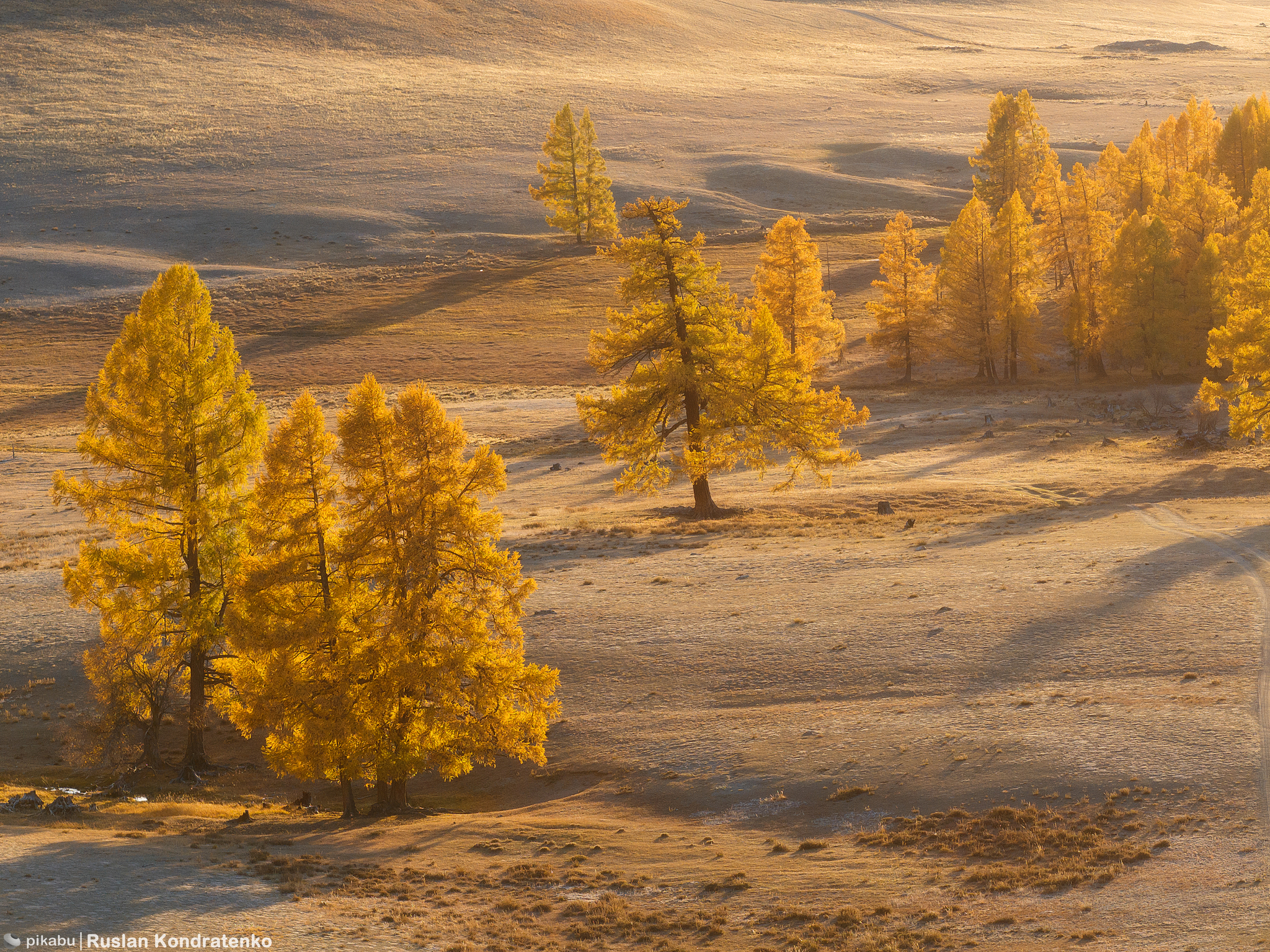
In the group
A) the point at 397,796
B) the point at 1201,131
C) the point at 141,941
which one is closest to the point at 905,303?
the point at 1201,131

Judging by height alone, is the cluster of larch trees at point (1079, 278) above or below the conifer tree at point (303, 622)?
above

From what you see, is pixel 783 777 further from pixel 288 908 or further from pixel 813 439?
pixel 813 439

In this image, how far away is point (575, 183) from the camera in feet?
336

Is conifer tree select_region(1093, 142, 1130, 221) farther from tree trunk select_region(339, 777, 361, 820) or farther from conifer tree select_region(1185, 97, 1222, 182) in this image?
tree trunk select_region(339, 777, 361, 820)

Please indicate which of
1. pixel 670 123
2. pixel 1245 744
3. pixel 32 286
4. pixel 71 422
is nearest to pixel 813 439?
pixel 1245 744

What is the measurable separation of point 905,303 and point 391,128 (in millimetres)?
88137

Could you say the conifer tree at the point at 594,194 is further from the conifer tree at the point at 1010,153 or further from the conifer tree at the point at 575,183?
the conifer tree at the point at 1010,153

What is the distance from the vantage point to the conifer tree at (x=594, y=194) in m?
102

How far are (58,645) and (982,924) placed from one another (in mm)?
24207

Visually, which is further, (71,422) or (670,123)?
(670,123)

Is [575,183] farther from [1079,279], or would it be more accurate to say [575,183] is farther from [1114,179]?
[1079,279]

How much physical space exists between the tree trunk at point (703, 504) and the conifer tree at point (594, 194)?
66.2 m

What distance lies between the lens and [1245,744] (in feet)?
61.9

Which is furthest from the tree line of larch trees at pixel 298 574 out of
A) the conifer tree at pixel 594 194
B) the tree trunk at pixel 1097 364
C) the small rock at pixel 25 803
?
the conifer tree at pixel 594 194
